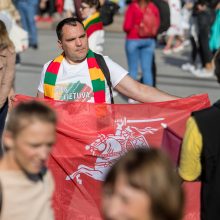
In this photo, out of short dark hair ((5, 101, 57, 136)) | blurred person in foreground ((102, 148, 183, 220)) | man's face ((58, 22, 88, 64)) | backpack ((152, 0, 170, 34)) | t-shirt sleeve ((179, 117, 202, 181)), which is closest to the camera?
blurred person in foreground ((102, 148, 183, 220))

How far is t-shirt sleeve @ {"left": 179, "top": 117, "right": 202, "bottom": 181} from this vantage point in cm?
398

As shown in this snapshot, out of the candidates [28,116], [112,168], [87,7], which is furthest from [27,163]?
[87,7]

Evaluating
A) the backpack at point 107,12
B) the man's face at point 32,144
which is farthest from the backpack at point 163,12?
the man's face at point 32,144

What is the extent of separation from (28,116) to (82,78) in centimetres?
267

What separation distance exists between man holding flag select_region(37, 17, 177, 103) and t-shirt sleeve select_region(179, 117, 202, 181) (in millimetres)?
1811

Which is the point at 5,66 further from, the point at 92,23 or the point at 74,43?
the point at 92,23

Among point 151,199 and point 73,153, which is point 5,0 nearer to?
point 73,153

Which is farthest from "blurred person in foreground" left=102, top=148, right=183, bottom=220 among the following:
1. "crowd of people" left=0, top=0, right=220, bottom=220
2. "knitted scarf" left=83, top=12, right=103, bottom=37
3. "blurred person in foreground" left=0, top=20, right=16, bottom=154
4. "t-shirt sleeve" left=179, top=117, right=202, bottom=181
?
"knitted scarf" left=83, top=12, right=103, bottom=37

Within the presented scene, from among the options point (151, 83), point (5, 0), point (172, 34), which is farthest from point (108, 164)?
point (172, 34)

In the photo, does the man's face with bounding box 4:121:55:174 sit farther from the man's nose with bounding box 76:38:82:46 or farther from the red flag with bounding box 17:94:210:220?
the man's nose with bounding box 76:38:82:46

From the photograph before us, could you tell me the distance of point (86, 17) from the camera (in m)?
9.80

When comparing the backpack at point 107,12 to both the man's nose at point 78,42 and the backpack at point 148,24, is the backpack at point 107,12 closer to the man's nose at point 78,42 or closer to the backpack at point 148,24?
the backpack at point 148,24

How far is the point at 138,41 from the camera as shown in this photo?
11.2m

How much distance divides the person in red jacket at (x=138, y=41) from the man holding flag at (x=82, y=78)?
16.5ft
